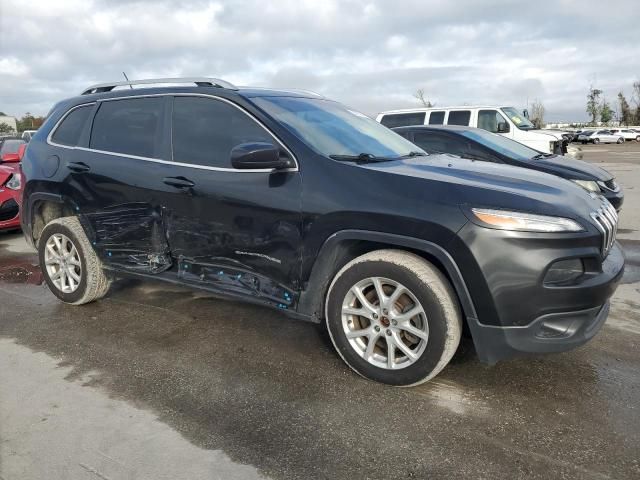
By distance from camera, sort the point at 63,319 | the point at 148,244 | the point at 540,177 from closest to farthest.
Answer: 1. the point at 540,177
2. the point at 148,244
3. the point at 63,319

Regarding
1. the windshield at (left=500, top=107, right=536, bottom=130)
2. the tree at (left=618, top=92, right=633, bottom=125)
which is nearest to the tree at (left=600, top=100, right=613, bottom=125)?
the tree at (left=618, top=92, right=633, bottom=125)

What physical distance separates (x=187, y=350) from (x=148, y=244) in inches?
34.2

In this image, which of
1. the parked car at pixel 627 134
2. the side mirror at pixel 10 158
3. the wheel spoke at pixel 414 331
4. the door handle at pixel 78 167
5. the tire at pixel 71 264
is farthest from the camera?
the parked car at pixel 627 134

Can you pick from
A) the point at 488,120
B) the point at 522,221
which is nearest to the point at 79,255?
the point at 522,221

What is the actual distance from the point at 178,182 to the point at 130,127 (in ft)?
2.70

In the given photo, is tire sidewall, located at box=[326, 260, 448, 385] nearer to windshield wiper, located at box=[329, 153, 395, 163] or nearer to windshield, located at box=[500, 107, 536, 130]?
windshield wiper, located at box=[329, 153, 395, 163]

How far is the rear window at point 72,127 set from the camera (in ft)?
14.7

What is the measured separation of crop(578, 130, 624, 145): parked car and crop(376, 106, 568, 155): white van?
4379cm

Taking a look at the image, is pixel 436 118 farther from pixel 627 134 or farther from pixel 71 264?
pixel 627 134

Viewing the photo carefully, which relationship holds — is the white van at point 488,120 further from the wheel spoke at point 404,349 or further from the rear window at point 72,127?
the wheel spoke at point 404,349

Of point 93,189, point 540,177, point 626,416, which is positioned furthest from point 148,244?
point 626,416

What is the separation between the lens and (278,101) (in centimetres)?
376

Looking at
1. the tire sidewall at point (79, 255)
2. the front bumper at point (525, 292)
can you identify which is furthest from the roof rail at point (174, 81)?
the front bumper at point (525, 292)

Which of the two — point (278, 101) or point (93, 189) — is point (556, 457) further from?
point (93, 189)
